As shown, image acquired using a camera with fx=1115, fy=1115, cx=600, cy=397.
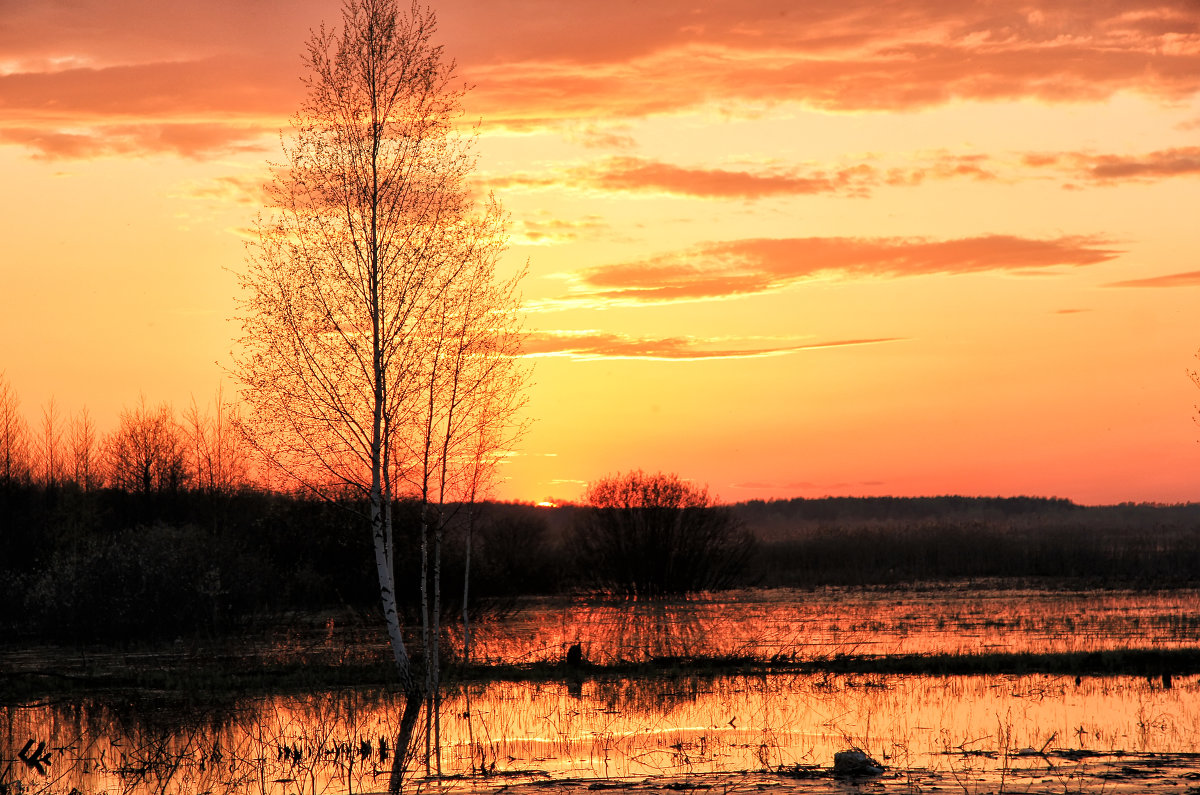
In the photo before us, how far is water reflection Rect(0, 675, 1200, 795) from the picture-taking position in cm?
1466

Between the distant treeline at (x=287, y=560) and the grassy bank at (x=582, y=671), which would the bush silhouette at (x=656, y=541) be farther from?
the grassy bank at (x=582, y=671)

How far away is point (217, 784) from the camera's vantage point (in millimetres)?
14250

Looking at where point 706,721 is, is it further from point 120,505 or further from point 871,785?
point 120,505

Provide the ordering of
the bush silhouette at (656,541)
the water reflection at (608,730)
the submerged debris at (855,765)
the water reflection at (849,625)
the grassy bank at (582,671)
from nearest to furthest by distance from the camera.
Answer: the submerged debris at (855,765), the water reflection at (608,730), the grassy bank at (582,671), the water reflection at (849,625), the bush silhouette at (656,541)

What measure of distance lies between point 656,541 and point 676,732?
104ft

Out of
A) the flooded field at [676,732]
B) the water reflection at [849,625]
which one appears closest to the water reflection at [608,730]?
the flooded field at [676,732]

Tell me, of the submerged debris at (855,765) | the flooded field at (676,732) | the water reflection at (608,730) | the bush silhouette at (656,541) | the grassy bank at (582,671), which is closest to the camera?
the submerged debris at (855,765)

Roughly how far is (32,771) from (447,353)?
11214 millimetres

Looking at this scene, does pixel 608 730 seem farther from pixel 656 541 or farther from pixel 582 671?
A: pixel 656 541

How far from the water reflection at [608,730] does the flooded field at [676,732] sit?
0.06 m

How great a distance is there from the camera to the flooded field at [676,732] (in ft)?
45.3

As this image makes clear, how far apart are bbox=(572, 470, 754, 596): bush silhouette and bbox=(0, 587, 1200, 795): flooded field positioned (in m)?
20.3

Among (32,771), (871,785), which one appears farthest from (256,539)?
(871,785)

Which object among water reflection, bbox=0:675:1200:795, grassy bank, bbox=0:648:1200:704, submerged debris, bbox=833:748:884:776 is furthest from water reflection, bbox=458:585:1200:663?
submerged debris, bbox=833:748:884:776
